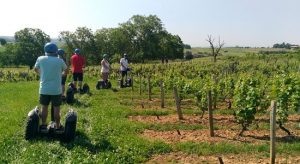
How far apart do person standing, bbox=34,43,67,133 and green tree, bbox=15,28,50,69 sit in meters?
72.2

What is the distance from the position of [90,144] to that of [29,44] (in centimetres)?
7602

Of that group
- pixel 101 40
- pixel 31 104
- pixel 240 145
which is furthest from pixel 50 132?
pixel 101 40

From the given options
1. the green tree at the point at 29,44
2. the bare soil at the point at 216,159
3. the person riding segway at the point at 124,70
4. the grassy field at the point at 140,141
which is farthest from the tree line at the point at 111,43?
the bare soil at the point at 216,159

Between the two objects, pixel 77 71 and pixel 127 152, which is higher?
pixel 77 71

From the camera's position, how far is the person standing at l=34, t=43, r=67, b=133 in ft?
31.3

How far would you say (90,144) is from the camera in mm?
9195

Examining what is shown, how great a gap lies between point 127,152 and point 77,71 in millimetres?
9211

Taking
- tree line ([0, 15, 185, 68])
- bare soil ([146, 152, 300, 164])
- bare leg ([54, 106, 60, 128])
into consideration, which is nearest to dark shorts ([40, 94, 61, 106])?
bare leg ([54, 106, 60, 128])

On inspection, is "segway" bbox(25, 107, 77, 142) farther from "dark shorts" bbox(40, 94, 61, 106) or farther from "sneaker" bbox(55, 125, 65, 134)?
"dark shorts" bbox(40, 94, 61, 106)

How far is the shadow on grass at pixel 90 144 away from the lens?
8.89m

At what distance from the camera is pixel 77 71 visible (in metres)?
17.5

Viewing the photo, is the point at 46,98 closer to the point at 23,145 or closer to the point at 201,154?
the point at 23,145

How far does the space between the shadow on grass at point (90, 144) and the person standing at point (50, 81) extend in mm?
445

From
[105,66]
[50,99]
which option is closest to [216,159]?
[50,99]
